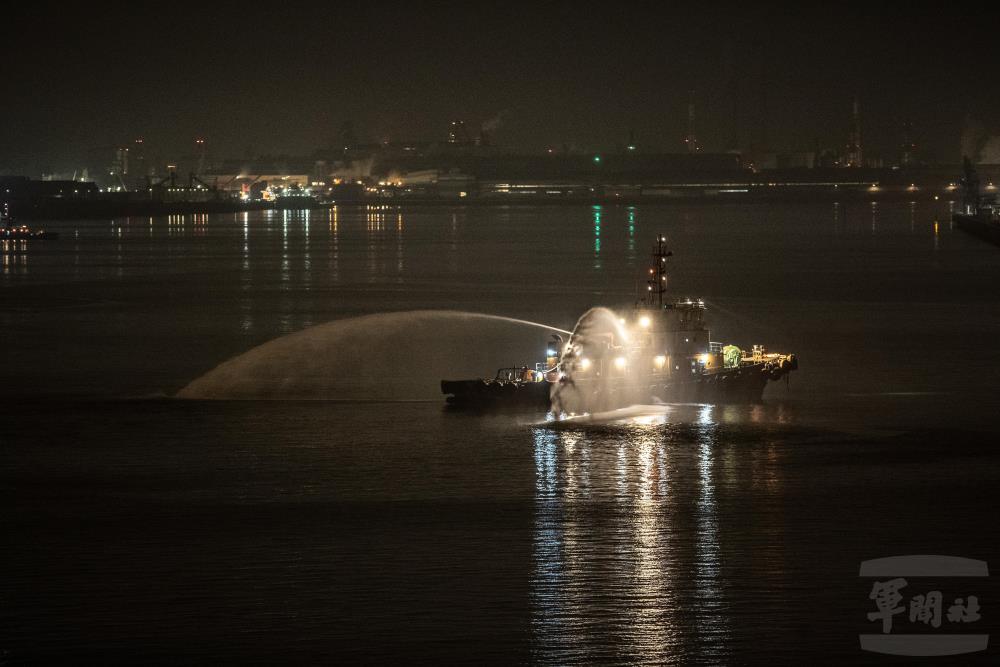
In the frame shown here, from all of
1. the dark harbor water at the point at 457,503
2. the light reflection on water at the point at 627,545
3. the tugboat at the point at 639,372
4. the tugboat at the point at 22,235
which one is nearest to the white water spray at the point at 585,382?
the tugboat at the point at 639,372

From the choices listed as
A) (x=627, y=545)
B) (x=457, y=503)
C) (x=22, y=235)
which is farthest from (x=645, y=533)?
(x=22, y=235)

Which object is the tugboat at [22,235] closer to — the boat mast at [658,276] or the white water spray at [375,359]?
the white water spray at [375,359]

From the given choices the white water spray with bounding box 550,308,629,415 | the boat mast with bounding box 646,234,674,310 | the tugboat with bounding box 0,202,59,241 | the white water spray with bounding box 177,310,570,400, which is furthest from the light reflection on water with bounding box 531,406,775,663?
the tugboat with bounding box 0,202,59,241

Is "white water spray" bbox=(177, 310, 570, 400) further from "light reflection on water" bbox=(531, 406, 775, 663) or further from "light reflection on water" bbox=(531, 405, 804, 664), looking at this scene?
"light reflection on water" bbox=(531, 406, 775, 663)

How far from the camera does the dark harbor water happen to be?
18.7 meters

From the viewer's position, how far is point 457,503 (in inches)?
1035

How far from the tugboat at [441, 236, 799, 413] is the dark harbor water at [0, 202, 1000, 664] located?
3.81 ft

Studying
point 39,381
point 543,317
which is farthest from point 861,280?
point 39,381

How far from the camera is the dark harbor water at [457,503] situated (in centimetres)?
1866

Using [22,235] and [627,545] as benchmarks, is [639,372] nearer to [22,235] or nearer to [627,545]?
[627,545]

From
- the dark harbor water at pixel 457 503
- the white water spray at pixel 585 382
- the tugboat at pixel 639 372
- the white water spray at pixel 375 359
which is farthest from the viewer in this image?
the white water spray at pixel 375 359

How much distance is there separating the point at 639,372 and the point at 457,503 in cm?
1472

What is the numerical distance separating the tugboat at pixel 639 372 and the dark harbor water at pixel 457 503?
116 cm

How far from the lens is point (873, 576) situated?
2103 centimetres
